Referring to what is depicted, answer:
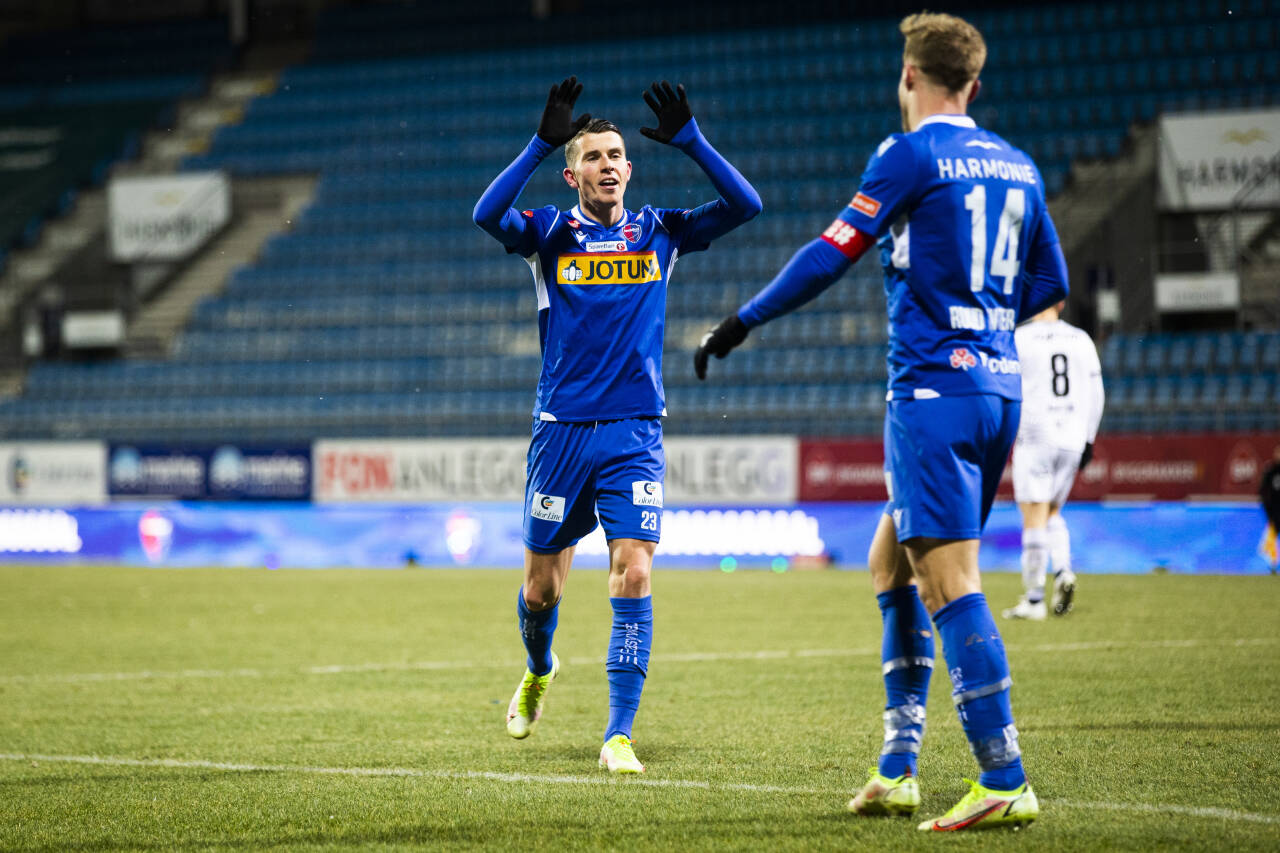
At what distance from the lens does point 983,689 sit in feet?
12.7

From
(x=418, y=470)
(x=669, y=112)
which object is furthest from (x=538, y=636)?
(x=418, y=470)

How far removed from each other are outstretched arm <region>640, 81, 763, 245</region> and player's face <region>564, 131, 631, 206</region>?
16cm

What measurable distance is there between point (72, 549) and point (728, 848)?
19.8 metres

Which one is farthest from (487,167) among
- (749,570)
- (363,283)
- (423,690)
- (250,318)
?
(423,690)

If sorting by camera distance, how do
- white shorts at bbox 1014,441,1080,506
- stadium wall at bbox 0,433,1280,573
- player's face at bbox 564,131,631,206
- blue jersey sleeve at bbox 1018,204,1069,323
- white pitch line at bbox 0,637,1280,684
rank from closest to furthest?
blue jersey sleeve at bbox 1018,204,1069,323
player's face at bbox 564,131,631,206
white pitch line at bbox 0,637,1280,684
white shorts at bbox 1014,441,1080,506
stadium wall at bbox 0,433,1280,573

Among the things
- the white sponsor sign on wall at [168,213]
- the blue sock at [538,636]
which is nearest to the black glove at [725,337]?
the blue sock at [538,636]

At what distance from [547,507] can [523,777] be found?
3.44 ft

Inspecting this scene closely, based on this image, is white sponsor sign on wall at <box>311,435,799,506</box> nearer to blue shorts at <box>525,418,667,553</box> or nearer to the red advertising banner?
the red advertising banner

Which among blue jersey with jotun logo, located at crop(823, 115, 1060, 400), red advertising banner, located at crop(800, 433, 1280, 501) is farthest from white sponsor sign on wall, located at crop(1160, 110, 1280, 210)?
blue jersey with jotun logo, located at crop(823, 115, 1060, 400)

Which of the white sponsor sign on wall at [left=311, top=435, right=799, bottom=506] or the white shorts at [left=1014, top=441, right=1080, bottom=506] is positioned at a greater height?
the white shorts at [left=1014, top=441, right=1080, bottom=506]

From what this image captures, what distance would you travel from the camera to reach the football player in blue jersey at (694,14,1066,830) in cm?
391

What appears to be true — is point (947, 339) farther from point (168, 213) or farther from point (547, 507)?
point (168, 213)

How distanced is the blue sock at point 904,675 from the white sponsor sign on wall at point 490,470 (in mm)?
14937

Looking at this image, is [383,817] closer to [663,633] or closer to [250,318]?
[663,633]
